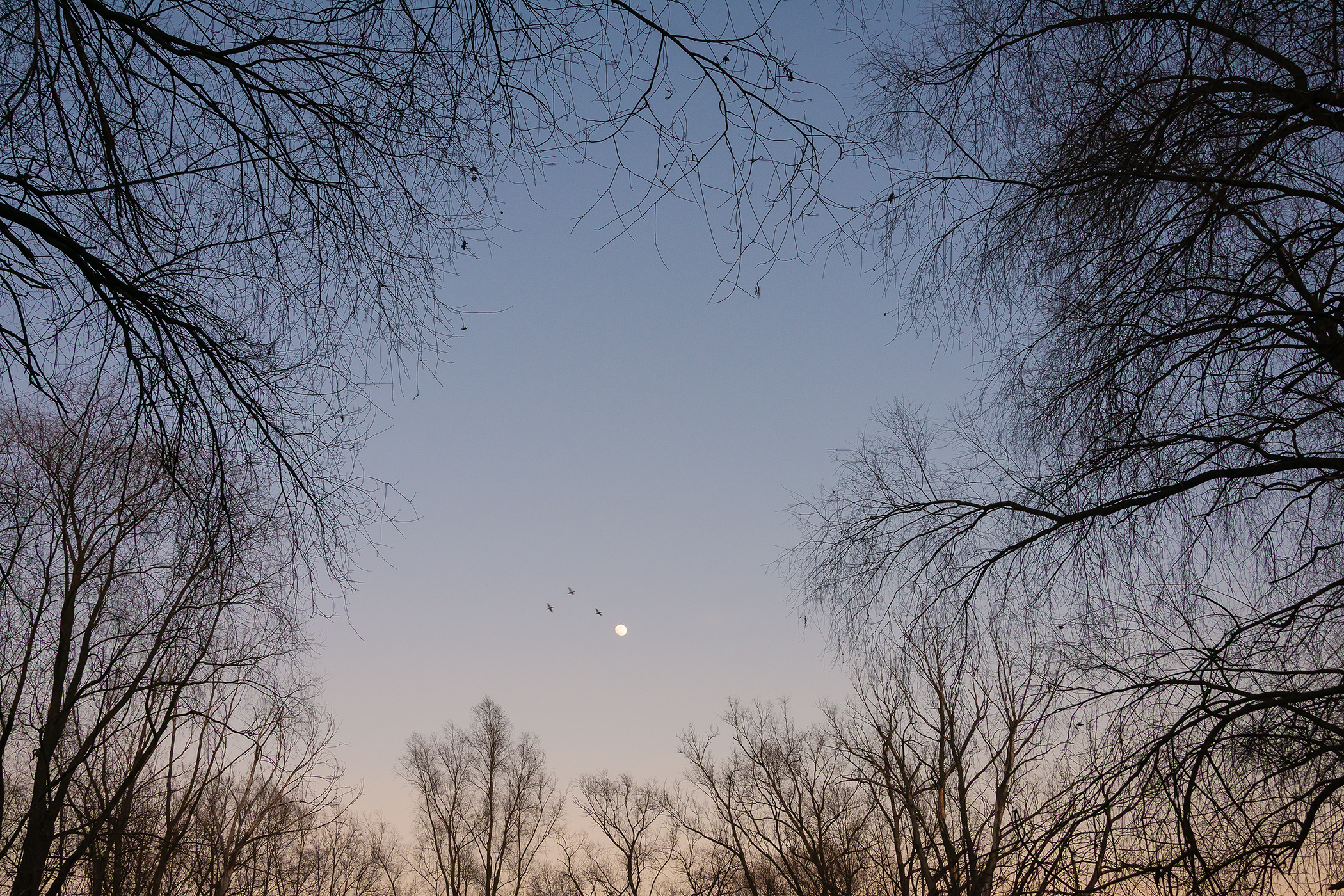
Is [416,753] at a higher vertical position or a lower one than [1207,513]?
higher

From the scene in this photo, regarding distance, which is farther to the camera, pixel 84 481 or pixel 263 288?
pixel 84 481

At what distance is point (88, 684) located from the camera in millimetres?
7516

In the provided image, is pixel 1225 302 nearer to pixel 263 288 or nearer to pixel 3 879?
pixel 263 288

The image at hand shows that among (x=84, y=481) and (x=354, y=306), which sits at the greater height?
(x=84, y=481)

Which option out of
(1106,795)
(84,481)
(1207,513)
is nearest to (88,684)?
(84,481)

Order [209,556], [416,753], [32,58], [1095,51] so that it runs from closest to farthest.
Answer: [32,58] < [209,556] < [1095,51] < [416,753]

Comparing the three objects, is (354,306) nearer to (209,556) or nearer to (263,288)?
(263,288)

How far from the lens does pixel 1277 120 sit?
2.67 m

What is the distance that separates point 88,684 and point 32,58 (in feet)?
23.1

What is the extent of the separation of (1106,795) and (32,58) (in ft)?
13.7

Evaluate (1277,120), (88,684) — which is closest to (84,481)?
(88,684)

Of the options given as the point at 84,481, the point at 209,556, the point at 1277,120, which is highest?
the point at 84,481

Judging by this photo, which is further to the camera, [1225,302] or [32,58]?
[1225,302]

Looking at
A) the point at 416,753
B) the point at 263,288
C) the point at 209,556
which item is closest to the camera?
the point at 263,288
